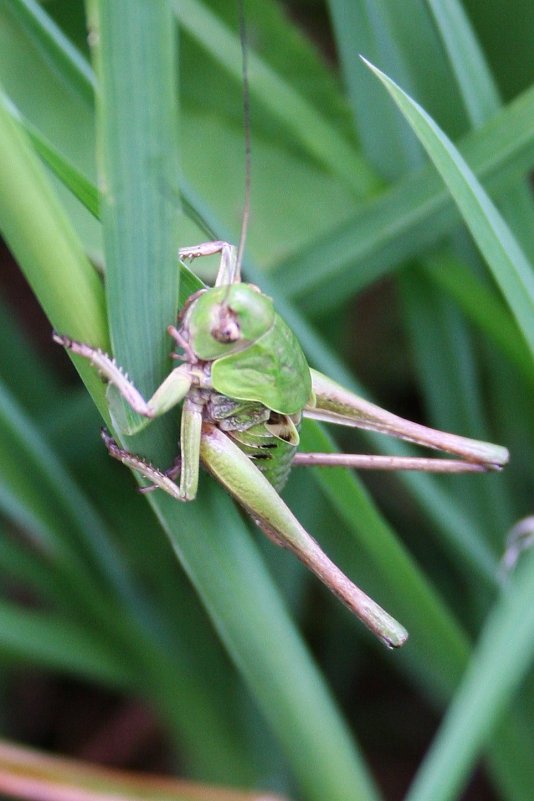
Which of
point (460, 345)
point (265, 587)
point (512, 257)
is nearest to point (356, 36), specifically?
point (512, 257)

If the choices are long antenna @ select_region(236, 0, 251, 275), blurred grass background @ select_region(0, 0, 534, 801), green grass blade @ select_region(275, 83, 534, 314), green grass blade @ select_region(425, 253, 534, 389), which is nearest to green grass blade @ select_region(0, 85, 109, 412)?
blurred grass background @ select_region(0, 0, 534, 801)

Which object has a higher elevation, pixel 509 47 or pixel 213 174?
pixel 213 174

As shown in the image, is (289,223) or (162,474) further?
(289,223)

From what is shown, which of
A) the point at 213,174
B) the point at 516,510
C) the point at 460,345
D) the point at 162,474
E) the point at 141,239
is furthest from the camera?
the point at 516,510

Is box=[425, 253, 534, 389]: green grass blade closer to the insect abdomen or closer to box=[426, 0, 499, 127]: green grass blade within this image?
box=[426, 0, 499, 127]: green grass blade

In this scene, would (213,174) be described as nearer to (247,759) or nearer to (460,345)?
(460,345)

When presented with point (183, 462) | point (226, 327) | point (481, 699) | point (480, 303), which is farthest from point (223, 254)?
point (481, 699)

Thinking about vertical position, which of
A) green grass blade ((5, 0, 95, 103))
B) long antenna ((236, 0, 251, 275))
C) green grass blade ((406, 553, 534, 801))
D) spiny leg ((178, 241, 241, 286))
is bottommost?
green grass blade ((406, 553, 534, 801))
